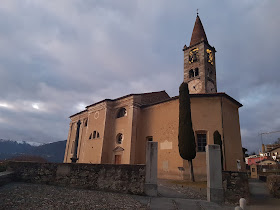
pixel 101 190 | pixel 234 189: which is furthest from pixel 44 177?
pixel 234 189

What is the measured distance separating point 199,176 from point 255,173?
1379 centimetres

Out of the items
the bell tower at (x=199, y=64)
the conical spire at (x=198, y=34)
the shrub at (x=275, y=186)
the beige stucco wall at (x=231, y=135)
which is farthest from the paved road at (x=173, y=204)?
the conical spire at (x=198, y=34)

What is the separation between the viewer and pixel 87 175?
9102mm

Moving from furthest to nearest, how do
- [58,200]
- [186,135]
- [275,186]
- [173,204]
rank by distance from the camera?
[186,135] → [275,186] → [173,204] → [58,200]

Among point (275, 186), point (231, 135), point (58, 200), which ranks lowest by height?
point (58, 200)

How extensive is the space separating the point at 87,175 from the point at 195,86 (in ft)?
75.7

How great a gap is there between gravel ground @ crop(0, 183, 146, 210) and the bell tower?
900 inches

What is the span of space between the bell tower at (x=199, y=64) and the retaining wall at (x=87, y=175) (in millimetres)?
21265

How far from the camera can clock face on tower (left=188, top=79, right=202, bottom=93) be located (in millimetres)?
27781

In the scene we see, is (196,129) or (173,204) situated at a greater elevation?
(196,129)

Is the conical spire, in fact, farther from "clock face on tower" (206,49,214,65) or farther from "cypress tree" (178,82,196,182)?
"cypress tree" (178,82,196,182)

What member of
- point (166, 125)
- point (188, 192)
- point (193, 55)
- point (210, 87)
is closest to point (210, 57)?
point (193, 55)

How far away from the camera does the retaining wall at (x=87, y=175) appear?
855cm

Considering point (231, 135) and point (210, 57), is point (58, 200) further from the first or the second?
point (210, 57)
